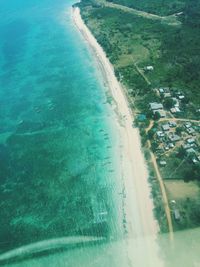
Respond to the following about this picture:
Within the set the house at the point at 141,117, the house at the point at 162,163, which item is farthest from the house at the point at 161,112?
the house at the point at 162,163

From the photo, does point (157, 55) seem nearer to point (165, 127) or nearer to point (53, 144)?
point (165, 127)

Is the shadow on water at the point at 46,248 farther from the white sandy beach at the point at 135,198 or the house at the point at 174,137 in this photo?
the house at the point at 174,137

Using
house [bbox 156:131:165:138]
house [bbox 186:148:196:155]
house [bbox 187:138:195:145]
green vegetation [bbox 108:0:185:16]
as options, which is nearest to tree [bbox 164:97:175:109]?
house [bbox 156:131:165:138]

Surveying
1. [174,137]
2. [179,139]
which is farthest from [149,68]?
[179,139]

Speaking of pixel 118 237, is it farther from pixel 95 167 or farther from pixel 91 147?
pixel 91 147

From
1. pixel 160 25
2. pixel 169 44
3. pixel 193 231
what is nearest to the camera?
pixel 193 231

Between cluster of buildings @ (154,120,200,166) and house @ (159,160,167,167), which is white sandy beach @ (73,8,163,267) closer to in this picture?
house @ (159,160,167,167)

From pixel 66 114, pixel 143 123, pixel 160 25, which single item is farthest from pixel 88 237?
pixel 160 25
